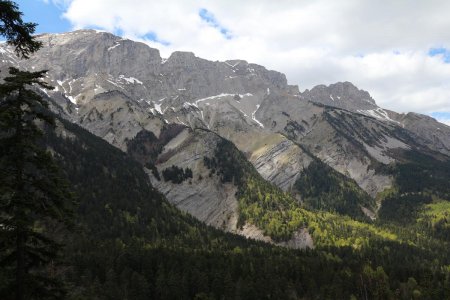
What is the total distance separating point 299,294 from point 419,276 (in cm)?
5182

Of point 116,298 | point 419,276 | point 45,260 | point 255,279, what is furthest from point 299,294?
point 45,260

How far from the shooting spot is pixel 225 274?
150875mm

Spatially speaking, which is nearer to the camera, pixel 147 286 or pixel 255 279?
pixel 147 286

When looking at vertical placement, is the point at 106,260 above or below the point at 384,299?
above

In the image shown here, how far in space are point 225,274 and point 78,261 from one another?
154ft

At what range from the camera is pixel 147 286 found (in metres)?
138

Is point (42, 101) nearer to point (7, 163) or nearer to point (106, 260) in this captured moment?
point (7, 163)

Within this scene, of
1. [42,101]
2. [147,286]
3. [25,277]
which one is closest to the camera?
[25,277]

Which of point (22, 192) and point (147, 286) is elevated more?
point (22, 192)

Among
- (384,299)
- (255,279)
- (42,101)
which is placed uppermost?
(42,101)

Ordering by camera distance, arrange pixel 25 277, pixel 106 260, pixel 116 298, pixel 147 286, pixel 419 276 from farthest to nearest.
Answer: pixel 419 276 → pixel 106 260 → pixel 147 286 → pixel 116 298 → pixel 25 277

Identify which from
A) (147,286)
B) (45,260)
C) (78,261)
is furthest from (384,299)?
(45,260)

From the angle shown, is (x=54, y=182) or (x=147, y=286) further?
(x=147, y=286)

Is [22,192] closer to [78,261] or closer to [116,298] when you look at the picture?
[116,298]
